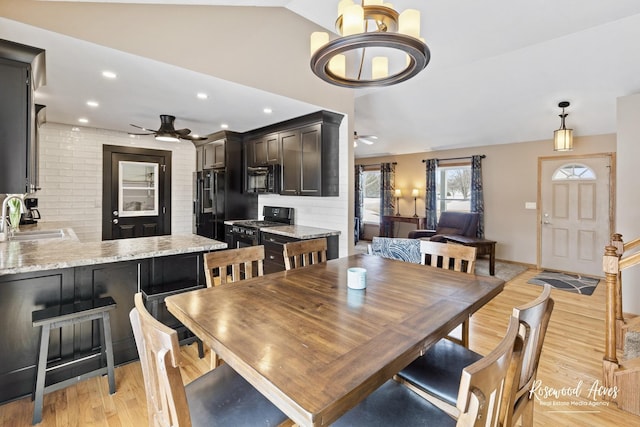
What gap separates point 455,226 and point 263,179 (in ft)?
13.4

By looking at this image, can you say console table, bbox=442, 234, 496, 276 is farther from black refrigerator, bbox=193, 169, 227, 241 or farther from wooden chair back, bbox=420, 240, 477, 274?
black refrigerator, bbox=193, 169, 227, 241

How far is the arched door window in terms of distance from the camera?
209 inches

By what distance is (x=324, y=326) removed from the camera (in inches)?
50.1

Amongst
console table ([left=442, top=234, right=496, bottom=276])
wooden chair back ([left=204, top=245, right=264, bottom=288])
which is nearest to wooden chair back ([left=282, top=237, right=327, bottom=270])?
wooden chair back ([left=204, top=245, right=264, bottom=288])

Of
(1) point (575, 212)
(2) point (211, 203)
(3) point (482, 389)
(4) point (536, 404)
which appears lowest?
(4) point (536, 404)

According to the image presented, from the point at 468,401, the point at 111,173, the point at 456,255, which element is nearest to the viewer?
the point at 468,401

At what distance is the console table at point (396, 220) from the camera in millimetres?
7332

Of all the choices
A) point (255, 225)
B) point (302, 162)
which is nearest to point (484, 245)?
point (302, 162)

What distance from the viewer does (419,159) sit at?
24.8ft

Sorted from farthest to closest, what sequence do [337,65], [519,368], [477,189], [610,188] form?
[477,189] → [610,188] → [337,65] → [519,368]

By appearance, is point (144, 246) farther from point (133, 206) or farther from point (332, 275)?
point (133, 206)

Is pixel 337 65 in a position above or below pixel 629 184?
above

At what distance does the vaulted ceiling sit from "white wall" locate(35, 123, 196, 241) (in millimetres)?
333

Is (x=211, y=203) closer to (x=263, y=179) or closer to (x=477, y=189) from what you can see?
(x=263, y=179)
